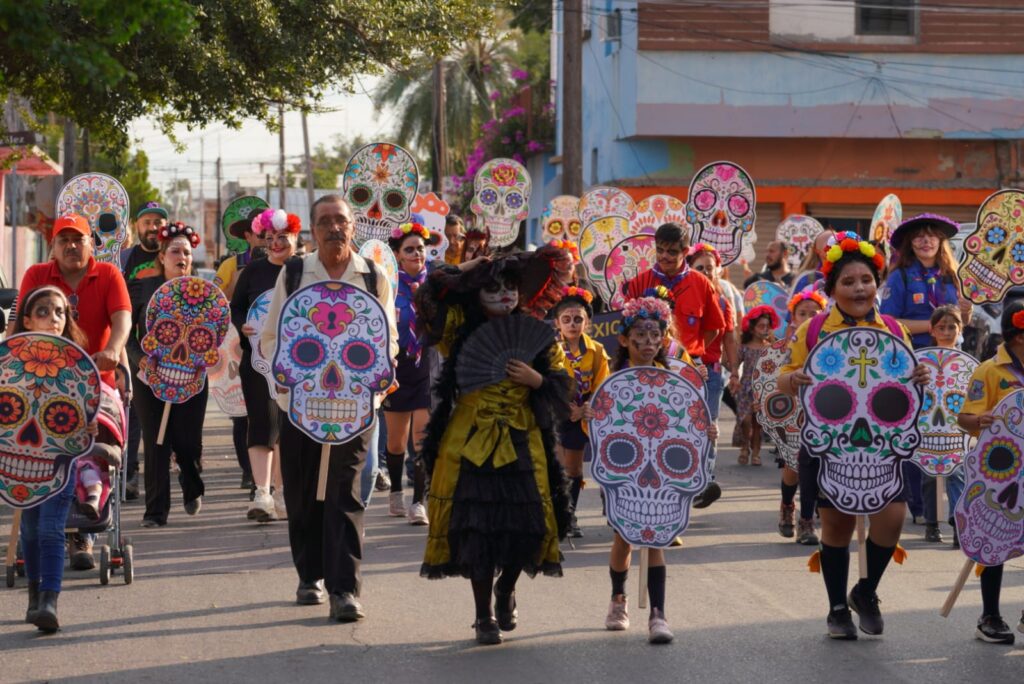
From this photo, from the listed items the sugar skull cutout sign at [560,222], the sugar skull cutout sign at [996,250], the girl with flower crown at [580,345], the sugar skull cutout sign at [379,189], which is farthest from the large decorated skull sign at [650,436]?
the sugar skull cutout sign at [560,222]

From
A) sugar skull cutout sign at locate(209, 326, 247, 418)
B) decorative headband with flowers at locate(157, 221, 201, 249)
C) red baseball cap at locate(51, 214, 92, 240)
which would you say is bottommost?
sugar skull cutout sign at locate(209, 326, 247, 418)

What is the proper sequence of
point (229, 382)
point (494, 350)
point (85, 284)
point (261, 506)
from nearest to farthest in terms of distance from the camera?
1. point (494, 350)
2. point (85, 284)
3. point (261, 506)
4. point (229, 382)

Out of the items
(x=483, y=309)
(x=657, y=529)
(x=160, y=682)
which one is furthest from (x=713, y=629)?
(x=160, y=682)

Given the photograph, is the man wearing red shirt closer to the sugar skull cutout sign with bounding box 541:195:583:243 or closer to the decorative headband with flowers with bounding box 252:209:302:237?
the decorative headband with flowers with bounding box 252:209:302:237

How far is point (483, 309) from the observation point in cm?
785

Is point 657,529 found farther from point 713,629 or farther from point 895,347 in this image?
point 895,347

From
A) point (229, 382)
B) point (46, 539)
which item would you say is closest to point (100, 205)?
point (229, 382)

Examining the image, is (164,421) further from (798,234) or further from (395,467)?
(798,234)

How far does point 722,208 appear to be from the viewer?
16109mm

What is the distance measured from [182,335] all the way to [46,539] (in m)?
4.01

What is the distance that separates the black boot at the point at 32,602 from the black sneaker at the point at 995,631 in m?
4.49

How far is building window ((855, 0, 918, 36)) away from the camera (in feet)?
105

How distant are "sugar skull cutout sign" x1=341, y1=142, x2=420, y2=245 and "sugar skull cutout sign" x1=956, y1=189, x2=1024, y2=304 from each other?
203 inches

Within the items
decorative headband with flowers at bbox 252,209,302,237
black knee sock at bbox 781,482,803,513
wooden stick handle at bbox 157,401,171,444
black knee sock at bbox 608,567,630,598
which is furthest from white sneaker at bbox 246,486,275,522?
black knee sock at bbox 608,567,630,598
